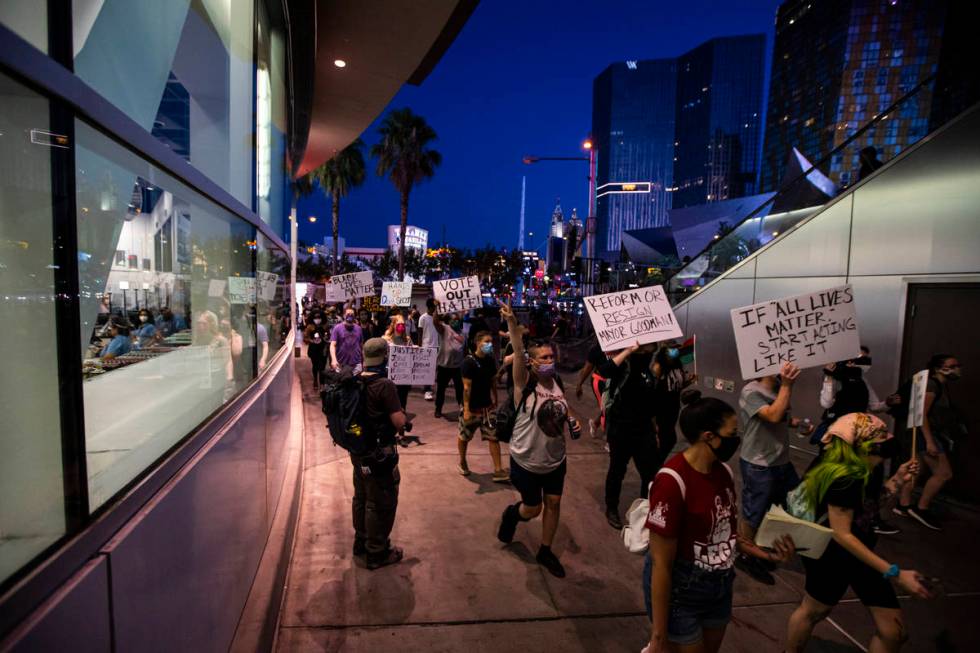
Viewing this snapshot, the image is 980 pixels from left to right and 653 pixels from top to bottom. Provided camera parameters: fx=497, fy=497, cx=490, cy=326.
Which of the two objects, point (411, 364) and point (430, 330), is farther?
point (430, 330)

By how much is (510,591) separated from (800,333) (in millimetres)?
3243

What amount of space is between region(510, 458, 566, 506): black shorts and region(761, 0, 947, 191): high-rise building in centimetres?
2410

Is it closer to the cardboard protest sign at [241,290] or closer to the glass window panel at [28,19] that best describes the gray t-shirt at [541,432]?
the cardboard protest sign at [241,290]

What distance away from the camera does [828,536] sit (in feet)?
8.43

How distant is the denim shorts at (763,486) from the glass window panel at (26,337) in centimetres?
477

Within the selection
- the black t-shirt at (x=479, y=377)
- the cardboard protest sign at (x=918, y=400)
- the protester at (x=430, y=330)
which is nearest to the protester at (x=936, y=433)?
the cardboard protest sign at (x=918, y=400)

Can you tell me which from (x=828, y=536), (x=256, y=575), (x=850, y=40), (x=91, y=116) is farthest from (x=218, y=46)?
(x=850, y=40)

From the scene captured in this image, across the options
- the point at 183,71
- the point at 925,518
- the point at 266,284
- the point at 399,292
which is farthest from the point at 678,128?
the point at 183,71

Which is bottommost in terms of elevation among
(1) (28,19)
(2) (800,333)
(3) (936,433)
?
(3) (936,433)

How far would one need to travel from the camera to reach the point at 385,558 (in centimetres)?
439

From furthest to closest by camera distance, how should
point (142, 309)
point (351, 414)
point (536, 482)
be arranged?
point (536, 482) → point (351, 414) → point (142, 309)

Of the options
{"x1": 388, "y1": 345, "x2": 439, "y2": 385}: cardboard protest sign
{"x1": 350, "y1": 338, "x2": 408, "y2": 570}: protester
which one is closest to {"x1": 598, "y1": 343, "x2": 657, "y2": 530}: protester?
{"x1": 350, "y1": 338, "x2": 408, "y2": 570}: protester

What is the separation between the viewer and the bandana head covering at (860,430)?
2740 mm

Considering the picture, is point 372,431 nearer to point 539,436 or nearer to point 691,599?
point 539,436
